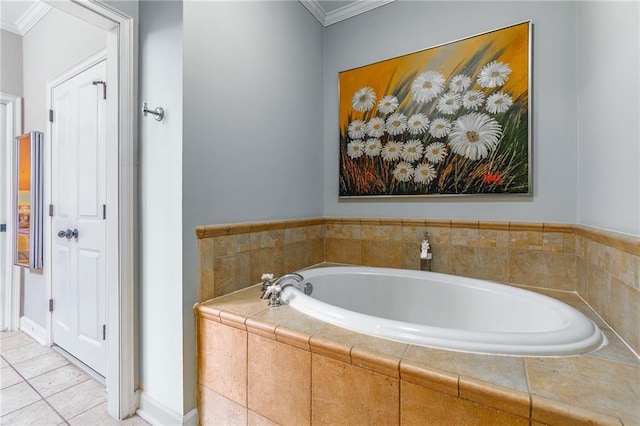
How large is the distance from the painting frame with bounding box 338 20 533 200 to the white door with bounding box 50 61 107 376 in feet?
5.33

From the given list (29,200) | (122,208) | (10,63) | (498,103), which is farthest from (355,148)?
(10,63)

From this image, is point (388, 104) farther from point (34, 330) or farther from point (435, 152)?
point (34, 330)

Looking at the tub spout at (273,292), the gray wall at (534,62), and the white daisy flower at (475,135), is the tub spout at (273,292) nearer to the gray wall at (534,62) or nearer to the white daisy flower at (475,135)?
the gray wall at (534,62)

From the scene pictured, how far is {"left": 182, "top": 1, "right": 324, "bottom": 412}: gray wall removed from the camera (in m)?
1.27

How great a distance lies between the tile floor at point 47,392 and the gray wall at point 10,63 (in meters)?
2.12

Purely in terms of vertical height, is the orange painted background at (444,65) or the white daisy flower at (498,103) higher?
the orange painted background at (444,65)

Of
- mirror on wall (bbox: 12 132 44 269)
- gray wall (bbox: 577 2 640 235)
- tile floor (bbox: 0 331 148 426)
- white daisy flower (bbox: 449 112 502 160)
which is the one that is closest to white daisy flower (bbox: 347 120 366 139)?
white daisy flower (bbox: 449 112 502 160)

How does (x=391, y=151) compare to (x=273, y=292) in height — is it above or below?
above

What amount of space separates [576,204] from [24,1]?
13.0 feet

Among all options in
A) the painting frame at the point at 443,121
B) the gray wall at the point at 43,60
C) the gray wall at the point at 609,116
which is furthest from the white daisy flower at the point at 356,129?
the gray wall at the point at 43,60

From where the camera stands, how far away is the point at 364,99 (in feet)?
6.58

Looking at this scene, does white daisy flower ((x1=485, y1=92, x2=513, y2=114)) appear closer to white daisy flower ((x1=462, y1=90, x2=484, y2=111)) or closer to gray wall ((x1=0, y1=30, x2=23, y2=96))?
white daisy flower ((x1=462, y1=90, x2=484, y2=111))

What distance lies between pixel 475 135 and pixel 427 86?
1.44 feet

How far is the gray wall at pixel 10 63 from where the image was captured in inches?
90.6
